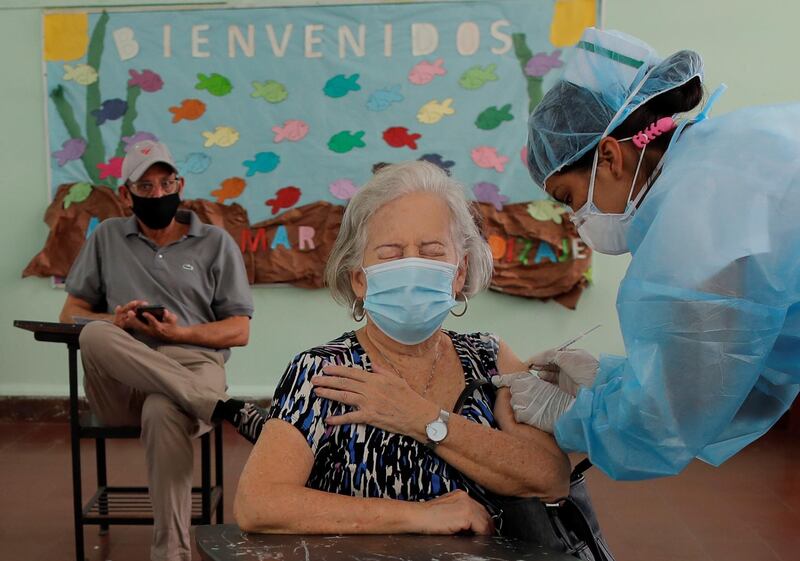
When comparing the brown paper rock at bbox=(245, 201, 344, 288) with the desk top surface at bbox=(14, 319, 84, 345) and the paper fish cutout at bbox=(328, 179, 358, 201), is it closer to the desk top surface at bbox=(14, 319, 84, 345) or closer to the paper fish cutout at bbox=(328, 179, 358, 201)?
the paper fish cutout at bbox=(328, 179, 358, 201)

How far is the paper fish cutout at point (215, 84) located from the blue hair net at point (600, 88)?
305 cm

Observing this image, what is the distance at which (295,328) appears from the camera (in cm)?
443

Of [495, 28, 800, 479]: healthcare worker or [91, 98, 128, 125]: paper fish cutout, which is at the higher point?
[91, 98, 128, 125]: paper fish cutout

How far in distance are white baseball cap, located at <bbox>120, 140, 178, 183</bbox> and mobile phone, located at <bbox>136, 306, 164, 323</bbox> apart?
54 centimetres

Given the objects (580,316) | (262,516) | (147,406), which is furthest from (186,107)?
(262,516)

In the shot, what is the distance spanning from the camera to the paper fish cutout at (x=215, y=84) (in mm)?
4281

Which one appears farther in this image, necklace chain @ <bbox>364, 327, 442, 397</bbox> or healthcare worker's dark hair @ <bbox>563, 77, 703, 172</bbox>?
necklace chain @ <bbox>364, 327, 442, 397</bbox>

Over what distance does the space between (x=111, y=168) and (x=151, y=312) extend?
1.84m

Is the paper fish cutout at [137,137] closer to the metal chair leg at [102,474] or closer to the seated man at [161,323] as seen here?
the seated man at [161,323]

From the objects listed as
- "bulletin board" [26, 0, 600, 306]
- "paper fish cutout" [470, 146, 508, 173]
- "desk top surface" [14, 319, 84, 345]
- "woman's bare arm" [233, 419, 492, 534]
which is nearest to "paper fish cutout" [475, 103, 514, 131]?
"bulletin board" [26, 0, 600, 306]

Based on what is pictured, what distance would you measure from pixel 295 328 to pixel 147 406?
1.82 m

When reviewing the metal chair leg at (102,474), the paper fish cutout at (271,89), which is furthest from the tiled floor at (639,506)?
the paper fish cutout at (271,89)

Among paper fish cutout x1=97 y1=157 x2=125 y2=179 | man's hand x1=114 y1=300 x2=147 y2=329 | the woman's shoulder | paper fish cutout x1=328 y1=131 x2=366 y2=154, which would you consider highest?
paper fish cutout x1=328 y1=131 x2=366 y2=154

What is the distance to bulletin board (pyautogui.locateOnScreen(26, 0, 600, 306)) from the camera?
4195 millimetres
